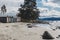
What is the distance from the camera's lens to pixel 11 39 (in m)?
20.2

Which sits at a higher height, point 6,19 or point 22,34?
point 22,34

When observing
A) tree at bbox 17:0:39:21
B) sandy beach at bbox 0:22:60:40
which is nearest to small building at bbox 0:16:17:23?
tree at bbox 17:0:39:21

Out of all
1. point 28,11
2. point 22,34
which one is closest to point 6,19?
point 28,11

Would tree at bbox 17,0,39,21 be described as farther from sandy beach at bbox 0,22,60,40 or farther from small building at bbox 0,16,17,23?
sandy beach at bbox 0,22,60,40

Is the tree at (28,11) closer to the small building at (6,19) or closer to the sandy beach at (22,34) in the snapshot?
the small building at (6,19)

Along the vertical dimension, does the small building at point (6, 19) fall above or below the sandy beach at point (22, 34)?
below

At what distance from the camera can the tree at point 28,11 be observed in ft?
188

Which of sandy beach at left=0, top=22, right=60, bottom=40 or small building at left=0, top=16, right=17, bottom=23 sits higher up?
sandy beach at left=0, top=22, right=60, bottom=40

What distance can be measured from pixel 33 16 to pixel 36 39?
36431 millimetres

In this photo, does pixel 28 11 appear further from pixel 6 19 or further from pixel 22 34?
pixel 22 34

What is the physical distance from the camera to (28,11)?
2319 inches

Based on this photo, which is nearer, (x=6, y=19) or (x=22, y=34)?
(x=22, y=34)

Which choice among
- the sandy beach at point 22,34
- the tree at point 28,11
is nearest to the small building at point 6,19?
the tree at point 28,11

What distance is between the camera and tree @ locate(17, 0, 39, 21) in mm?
57438
